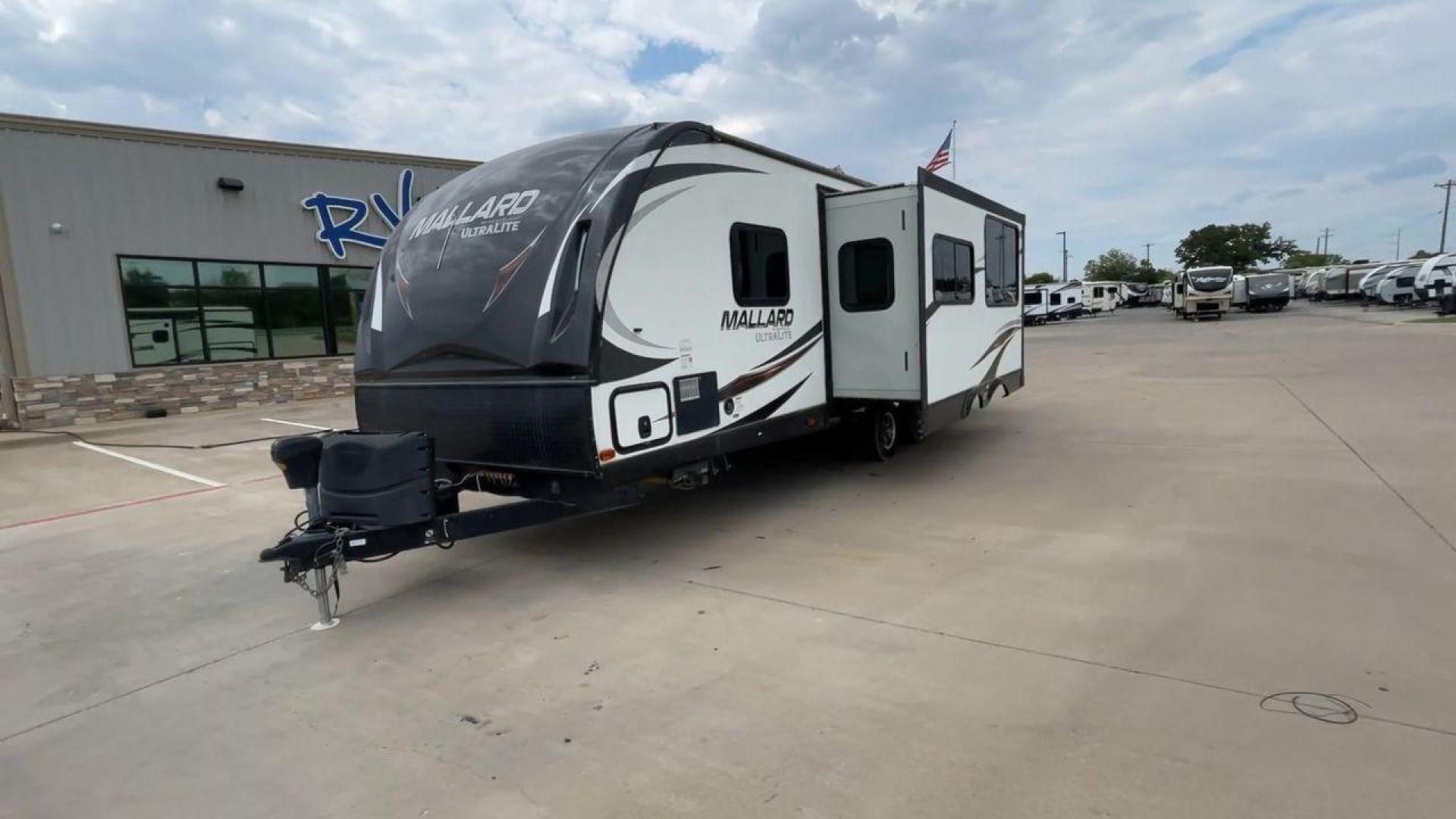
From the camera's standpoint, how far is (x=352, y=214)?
17.1 meters

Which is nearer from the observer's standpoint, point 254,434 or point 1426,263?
point 254,434

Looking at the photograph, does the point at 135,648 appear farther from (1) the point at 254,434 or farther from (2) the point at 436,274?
(1) the point at 254,434

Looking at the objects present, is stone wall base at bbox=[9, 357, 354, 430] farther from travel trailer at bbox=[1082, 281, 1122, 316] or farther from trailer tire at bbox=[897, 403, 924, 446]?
travel trailer at bbox=[1082, 281, 1122, 316]

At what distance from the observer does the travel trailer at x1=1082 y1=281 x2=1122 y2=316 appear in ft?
176

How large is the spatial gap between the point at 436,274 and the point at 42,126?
1292cm

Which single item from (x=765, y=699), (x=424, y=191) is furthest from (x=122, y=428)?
(x=765, y=699)

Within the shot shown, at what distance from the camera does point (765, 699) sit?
3.40 metres

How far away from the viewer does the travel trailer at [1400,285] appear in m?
35.2

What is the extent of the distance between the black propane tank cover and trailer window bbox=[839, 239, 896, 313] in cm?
439

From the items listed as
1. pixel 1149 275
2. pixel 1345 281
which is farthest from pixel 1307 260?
pixel 1345 281

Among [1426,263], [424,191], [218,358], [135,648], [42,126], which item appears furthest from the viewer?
[1426,263]

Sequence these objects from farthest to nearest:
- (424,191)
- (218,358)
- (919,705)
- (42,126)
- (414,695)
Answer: (424,191) → (218,358) → (42,126) → (414,695) → (919,705)

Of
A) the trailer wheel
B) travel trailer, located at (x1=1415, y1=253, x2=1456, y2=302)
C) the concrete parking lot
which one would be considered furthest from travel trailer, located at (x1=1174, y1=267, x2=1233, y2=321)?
the trailer wheel

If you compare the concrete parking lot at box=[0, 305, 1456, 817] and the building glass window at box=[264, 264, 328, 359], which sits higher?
the building glass window at box=[264, 264, 328, 359]
